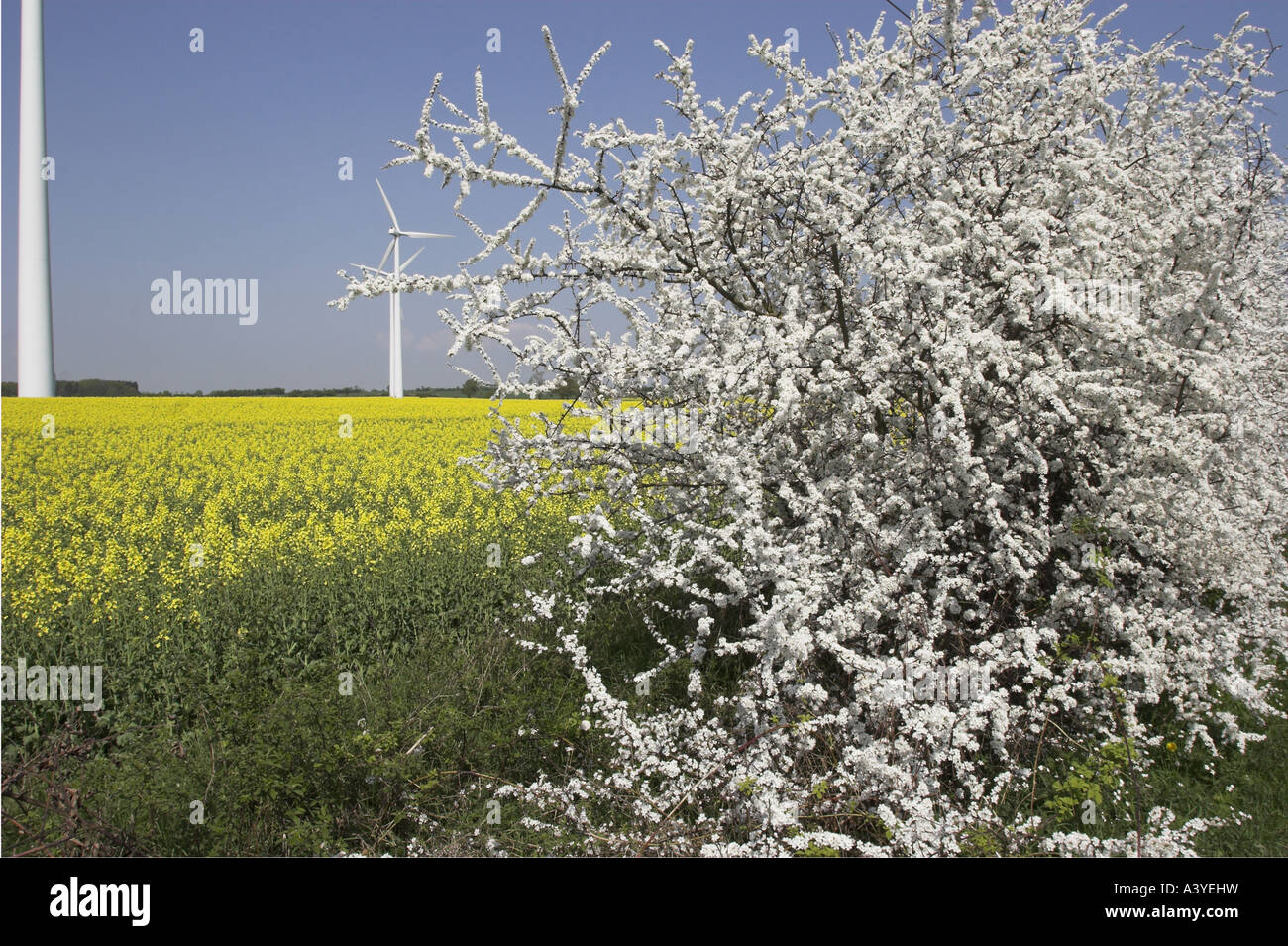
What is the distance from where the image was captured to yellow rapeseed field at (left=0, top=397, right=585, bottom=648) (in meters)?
6.45

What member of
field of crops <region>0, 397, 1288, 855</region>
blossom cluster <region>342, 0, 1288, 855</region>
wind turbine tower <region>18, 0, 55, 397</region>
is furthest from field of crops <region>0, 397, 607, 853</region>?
wind turbine tower <region>18, 0, 55, 397</region>

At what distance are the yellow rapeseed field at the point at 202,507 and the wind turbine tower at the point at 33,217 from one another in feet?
5.47

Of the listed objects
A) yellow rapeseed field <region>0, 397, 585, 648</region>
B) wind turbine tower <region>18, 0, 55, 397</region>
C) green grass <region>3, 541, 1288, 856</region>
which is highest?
wind turbine tower <region>18, 0, 55, 397</region>

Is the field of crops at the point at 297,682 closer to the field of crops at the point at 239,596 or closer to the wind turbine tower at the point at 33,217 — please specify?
the field of crops at the point at 239,596

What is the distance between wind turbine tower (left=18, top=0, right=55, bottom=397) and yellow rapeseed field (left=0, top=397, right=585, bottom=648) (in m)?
1.67

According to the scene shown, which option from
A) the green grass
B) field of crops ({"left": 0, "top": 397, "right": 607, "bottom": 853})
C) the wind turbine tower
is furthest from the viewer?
the wind turbine tower

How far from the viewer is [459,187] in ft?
13.1

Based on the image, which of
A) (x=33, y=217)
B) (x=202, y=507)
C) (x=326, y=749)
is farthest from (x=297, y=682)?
(x=33, y=217)

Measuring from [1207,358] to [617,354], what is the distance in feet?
10.9

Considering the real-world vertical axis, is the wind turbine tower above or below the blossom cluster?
above

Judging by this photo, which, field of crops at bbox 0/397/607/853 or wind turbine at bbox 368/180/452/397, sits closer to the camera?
field of crops at bbox 0/397/607/853

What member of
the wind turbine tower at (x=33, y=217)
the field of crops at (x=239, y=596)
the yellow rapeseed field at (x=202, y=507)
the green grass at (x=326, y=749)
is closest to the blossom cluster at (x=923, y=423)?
the green grass at (x=326, y=749)

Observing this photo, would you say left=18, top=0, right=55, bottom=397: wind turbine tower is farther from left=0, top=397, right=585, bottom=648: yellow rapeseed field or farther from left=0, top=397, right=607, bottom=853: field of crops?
left=0, top=397, right=607, bottom=853: field of crops

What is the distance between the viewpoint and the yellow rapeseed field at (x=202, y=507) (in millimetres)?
6453
